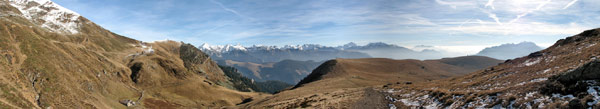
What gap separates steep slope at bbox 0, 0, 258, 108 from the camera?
42.8 m

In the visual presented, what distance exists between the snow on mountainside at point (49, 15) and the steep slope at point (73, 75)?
0.47 meters

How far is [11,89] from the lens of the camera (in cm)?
3597

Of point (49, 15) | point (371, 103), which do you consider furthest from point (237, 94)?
point (49, 15)

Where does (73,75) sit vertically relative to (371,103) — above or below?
above

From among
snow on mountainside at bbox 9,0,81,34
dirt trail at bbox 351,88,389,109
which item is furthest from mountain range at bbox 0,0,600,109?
snow on mountainside at bbox 9,0,81,34

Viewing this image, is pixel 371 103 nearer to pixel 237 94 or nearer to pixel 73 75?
pixel 73 75

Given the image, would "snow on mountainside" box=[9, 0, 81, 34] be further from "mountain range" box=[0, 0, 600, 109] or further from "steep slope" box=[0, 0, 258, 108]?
"mountain range" box=[0, 0, 600, 109]

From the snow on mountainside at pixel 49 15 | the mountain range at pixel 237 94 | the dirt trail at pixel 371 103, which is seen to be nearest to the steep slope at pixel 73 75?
the mountain range at pixel 237 94

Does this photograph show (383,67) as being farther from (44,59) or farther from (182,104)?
(44,59)

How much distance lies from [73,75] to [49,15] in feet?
532

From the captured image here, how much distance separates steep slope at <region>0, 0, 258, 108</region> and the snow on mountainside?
0.47 metres

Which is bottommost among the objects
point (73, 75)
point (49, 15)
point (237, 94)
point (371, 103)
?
point (237, 94)

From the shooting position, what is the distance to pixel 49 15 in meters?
171

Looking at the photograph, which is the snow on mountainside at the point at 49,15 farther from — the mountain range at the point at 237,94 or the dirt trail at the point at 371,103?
the dirt trail at the point at 371,103
